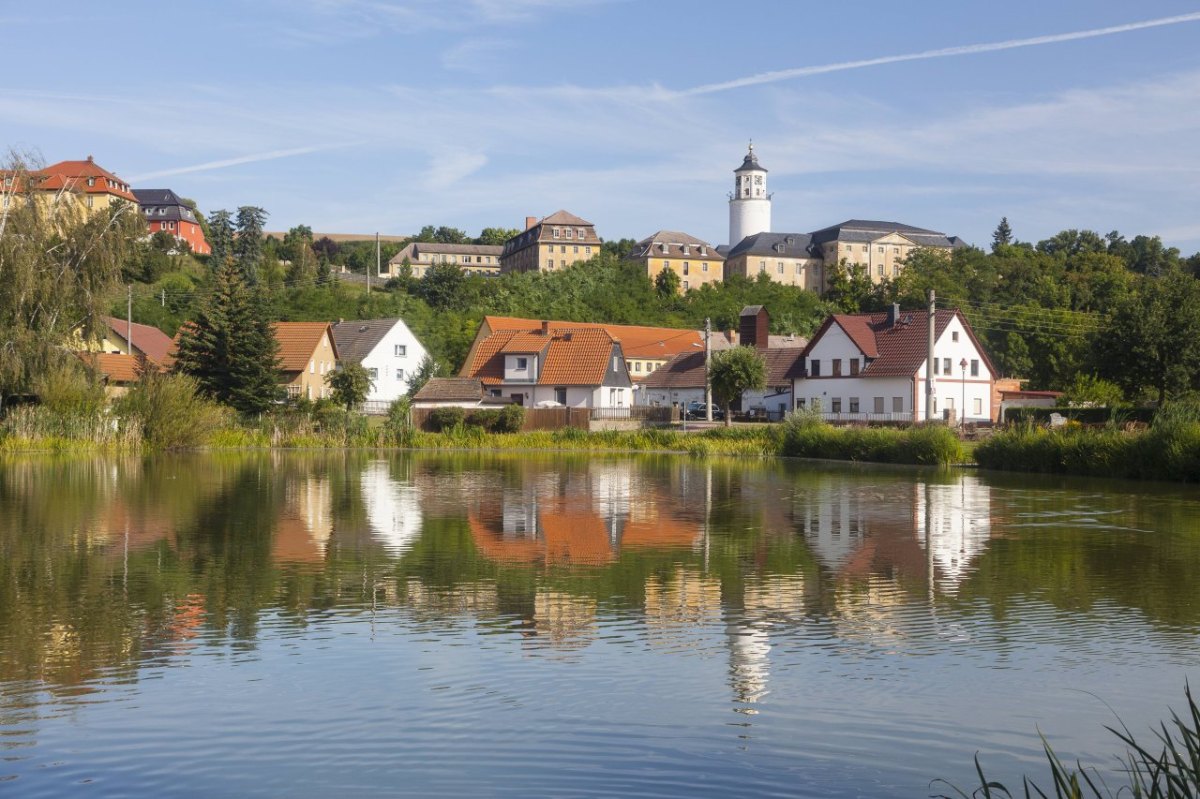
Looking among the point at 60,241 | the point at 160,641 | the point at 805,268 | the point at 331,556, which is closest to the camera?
the point at 160,641

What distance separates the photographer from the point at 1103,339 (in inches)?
2386

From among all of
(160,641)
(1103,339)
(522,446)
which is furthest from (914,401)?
(160,641)

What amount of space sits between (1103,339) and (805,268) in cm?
9467

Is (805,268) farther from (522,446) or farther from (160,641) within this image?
(160,641)

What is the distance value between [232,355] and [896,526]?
143ft

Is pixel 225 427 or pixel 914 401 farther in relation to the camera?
pixel 914 401

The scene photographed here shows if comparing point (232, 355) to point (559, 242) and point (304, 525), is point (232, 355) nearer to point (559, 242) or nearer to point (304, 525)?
point (304, 525)

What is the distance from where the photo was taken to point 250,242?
5064 inches

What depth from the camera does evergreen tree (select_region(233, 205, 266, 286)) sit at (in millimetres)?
110281

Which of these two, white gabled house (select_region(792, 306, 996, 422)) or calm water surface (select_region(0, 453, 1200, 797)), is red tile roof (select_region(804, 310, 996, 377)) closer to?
white gabled house (select_region(792, 306, 996, 422))

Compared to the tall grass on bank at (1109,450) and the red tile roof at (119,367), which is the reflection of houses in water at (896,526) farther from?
the red tile roof at (119,367)

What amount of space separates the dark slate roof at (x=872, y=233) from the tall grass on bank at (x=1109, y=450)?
11235cm

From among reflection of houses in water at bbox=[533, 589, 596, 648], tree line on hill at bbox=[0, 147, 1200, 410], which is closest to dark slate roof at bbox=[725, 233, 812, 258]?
tree line on hill at bbox=[0, 147, 1200, 410]

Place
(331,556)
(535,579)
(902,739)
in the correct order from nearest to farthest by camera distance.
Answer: (902,739) → (535,579) → (331,556)
